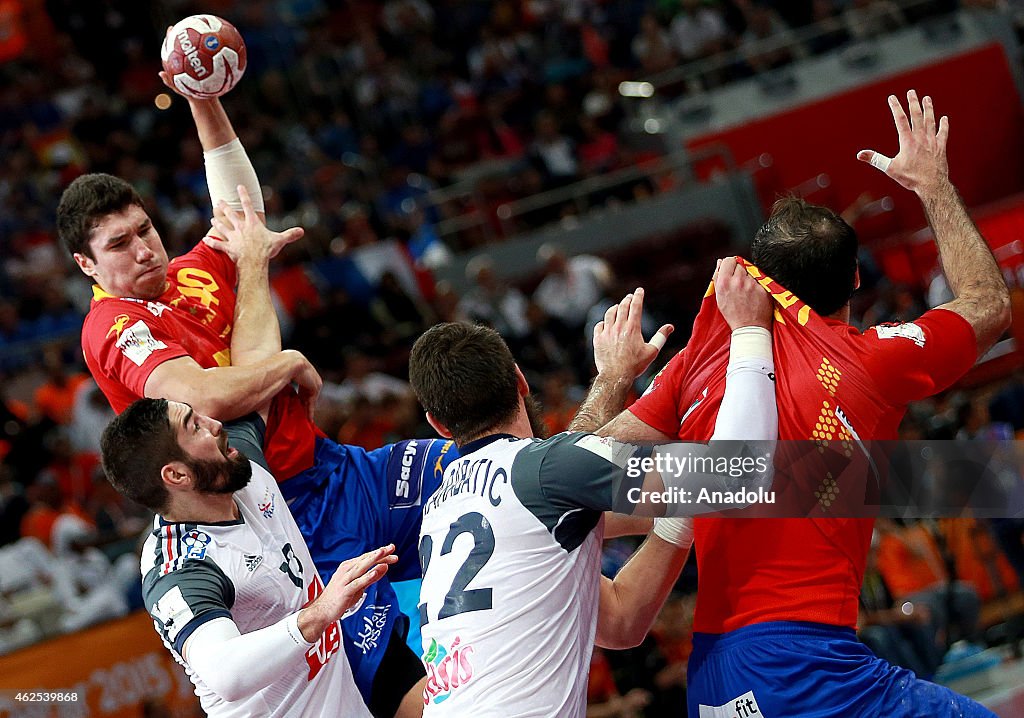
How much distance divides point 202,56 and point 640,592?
9.91 ft

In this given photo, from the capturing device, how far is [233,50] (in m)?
5.31

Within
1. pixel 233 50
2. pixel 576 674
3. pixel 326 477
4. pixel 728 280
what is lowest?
pixel 576 674

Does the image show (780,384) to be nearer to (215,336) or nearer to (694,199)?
(215,336)

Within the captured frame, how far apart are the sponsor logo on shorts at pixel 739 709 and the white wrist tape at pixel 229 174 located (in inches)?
124

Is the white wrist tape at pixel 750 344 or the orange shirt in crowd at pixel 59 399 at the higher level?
the orange shirt in crowd at pixel 59 399

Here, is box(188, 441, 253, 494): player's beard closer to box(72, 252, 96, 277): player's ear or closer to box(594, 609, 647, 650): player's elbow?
box(72, 252, 96, 277): player's ear

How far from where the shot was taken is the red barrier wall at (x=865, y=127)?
57.6 ft

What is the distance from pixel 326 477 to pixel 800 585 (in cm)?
222

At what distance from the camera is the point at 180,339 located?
4949 millimetres

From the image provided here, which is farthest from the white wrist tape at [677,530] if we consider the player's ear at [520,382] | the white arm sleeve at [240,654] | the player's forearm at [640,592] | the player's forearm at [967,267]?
the white arm sleeve at [240,654]

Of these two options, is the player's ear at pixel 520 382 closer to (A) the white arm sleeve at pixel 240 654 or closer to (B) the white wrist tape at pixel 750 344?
(B) the white wrist tape at pixel 750 344

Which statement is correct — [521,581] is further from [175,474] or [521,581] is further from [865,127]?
[865,127]

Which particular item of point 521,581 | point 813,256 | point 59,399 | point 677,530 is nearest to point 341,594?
point 521,581

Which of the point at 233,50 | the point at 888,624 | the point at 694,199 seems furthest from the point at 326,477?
the point at 694,199
